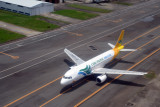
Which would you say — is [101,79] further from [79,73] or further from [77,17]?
[77,17]

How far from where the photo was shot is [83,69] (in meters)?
47.6

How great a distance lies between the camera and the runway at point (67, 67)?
145 ft

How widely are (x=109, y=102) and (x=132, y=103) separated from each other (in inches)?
182

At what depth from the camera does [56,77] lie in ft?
172

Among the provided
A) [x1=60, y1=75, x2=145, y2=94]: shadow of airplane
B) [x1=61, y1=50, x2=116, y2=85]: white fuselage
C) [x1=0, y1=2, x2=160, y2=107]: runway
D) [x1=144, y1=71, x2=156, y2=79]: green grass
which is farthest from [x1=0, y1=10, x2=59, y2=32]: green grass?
[x1=144, y1=71, x2=156, y2=79]: green grass

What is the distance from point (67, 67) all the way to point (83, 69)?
10.8 metres

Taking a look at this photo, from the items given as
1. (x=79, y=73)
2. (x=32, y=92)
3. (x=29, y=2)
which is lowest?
(x=32, y=92)

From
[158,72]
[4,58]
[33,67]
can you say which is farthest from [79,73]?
[4,58]

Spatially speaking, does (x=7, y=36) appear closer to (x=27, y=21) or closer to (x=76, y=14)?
(x=27, y=21)

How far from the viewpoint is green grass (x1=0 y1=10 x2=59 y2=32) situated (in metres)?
90.7

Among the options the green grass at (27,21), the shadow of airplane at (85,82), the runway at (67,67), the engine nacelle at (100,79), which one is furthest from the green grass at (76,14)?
the engine nacelle at (100,79)

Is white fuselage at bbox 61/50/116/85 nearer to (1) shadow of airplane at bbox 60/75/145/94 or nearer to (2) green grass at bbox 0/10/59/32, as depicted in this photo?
(1) shadow of airplane at bbox 60/75/145/94

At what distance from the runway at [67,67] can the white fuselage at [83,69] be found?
2851mm

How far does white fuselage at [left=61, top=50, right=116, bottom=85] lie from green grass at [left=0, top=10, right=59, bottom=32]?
42.0 metres
